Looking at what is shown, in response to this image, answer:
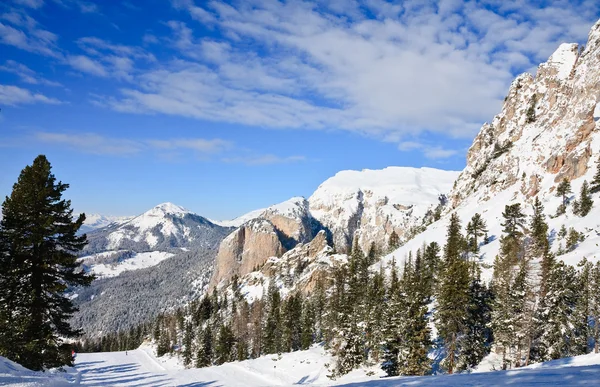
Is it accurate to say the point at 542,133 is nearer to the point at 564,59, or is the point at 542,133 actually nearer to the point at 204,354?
the point at 564,59

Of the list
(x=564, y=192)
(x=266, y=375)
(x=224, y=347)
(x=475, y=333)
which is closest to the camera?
(x=475, y=333)

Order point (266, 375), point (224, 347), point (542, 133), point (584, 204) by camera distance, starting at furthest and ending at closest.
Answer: point (542, 133) < point (584, 204) < point (224, 347) < point (266, 375)

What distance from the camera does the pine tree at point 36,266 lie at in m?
19.3

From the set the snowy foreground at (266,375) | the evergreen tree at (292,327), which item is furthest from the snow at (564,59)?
the snowy foreground at (266,375)

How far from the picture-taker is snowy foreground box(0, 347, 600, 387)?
364 inches

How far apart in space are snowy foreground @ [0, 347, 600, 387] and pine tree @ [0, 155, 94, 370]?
2440 mm

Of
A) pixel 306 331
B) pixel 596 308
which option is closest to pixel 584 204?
pixel 596 308

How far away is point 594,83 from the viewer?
3794 inches

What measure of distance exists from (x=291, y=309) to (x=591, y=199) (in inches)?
2657

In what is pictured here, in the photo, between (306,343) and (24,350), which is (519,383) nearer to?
(24,350)

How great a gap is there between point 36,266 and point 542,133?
130369 millimetres

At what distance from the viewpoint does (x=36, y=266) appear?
2006 cm

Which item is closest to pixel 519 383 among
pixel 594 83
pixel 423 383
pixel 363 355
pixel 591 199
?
pixel 423 383

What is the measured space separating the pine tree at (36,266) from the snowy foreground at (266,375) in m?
2.44
